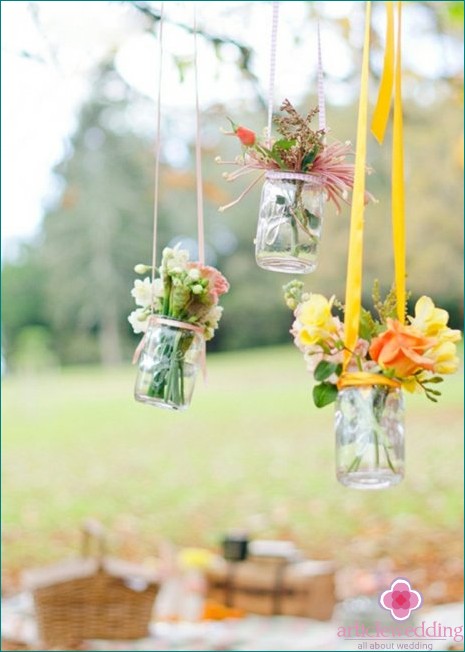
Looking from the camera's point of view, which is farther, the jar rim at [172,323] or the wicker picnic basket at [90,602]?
the wicker picnic basket at [90,602]

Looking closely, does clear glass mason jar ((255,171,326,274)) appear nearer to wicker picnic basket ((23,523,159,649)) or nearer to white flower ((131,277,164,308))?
white flower ((131,277,164,308))

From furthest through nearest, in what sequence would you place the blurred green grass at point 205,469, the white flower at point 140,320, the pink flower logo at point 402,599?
the blurred green grass at point 205,469 → the pink flower logo at point 402,599 → the white flower at point 140,320

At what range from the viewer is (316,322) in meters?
1.33

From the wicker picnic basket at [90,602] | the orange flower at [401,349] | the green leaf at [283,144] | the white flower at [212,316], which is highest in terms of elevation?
the green leaf at [283,144]

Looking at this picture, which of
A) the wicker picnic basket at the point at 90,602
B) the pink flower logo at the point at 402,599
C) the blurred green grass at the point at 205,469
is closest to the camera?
the pink flower logo at the point at 402,599

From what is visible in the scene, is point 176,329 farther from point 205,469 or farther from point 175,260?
A: point 205,469

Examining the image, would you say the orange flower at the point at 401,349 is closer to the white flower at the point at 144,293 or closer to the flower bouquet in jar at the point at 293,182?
the flower bouquet in jar at the point at 293,182

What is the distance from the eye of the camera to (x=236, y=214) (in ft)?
28.9

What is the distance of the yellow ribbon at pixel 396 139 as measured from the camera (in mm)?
1354

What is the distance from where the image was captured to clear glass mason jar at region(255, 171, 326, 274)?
4.75 feet

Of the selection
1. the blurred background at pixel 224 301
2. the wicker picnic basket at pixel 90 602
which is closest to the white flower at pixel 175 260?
the wicker picnic basket at pixel 90 602

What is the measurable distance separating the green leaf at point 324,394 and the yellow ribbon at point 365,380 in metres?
0.02

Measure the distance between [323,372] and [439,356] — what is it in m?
0.14

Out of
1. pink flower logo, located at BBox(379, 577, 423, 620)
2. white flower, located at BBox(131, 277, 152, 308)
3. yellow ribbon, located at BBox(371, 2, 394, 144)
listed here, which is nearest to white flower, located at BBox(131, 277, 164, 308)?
white flower, located at BBox(131, 277, 152, 308)
